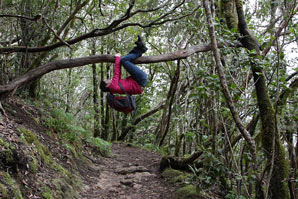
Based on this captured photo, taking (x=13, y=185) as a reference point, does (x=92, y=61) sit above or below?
above

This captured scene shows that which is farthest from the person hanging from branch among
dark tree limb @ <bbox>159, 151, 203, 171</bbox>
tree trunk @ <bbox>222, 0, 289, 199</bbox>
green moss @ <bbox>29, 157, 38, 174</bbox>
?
dark tree limb @ <bbox>159, 151, 203, 171</bbox>

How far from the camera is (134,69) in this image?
16.6 feet

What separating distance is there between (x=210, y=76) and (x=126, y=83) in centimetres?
181

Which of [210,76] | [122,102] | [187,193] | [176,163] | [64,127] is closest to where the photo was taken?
[210,76]

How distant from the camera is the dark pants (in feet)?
16.6

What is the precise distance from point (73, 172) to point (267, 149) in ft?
15.4

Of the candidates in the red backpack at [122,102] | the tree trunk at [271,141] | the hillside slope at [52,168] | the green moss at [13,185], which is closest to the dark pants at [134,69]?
the red backpack at [122,102]

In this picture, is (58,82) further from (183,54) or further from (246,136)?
(246,136)

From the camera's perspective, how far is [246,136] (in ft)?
11.2

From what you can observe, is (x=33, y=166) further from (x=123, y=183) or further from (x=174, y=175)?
(x=174, y=175)

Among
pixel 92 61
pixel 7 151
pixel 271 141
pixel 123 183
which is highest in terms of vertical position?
pixel 92 61

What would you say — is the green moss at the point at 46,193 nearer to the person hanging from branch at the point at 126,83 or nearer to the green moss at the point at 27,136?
the green moss at the point at 27,136

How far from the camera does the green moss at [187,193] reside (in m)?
5.28

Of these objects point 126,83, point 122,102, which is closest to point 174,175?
point 122,102
